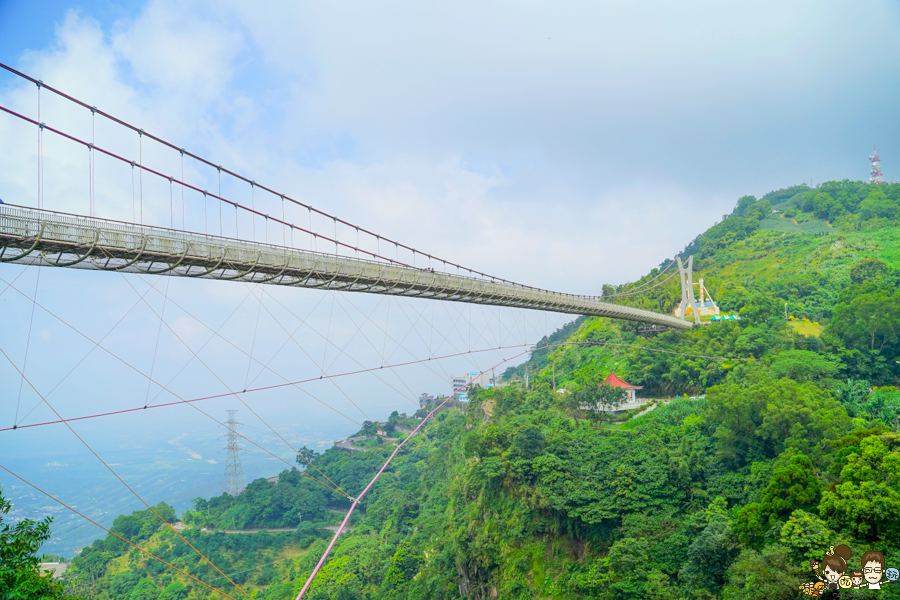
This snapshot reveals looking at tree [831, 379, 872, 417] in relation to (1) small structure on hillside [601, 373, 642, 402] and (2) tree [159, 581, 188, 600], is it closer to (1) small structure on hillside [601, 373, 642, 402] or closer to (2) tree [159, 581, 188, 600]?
(1) small structure on hillside [601, 373, 642, 402]

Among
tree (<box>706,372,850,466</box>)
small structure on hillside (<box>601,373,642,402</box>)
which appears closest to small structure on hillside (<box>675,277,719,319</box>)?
small structure on hillside (<box>601,373,642,402</box>)

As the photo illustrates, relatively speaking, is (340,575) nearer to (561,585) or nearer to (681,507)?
(561,585)

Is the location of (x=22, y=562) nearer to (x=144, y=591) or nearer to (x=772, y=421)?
(x=772, y=421)

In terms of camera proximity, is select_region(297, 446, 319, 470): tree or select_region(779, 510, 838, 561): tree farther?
select_region(297, 446, 319, 470): tree

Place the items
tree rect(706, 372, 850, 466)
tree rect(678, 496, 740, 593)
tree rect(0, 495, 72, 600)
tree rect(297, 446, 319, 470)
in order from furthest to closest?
1. tree rect(297, 446, 319, 470)
2. tree rect(706, 372, 850, 466)
3. tree rect(678, 496, 740, 593)
4. tree rect(0, 495, 72, 600)

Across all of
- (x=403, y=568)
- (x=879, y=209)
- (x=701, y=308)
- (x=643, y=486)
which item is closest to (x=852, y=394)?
(x=643, y=486)

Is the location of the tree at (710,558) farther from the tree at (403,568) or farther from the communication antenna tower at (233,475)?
the communication antenna tower at (233,475)

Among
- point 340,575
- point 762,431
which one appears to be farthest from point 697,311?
point 340,575
